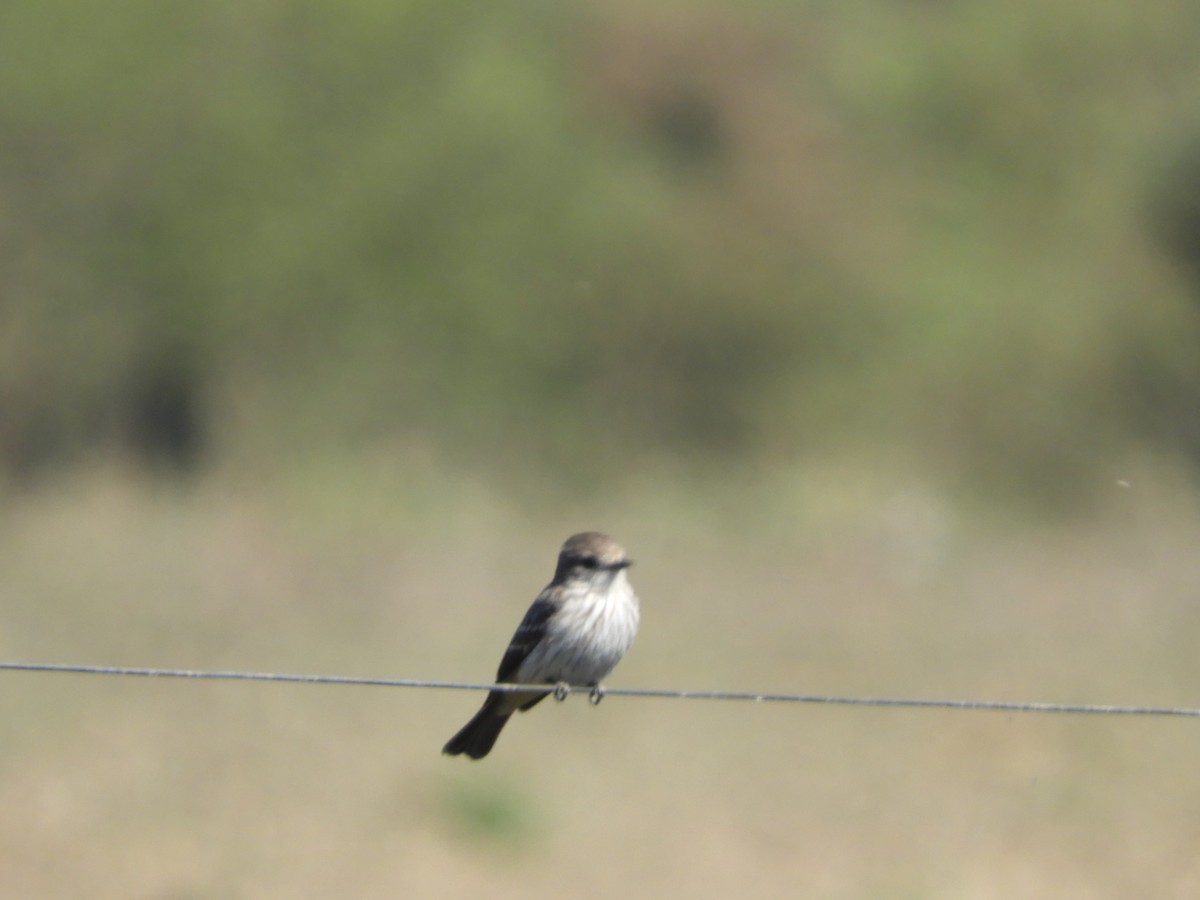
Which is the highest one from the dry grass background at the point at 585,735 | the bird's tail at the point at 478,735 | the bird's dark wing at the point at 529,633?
the bird's dark wing at the point at 529,633

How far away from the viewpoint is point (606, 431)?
2845 cm

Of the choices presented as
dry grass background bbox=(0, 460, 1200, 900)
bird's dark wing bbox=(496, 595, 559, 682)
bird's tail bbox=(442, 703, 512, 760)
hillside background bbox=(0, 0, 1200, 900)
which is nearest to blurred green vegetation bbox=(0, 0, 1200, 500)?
hillside background bbox=(0, 0, 1200, 900)

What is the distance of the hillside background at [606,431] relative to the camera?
49.4 feet

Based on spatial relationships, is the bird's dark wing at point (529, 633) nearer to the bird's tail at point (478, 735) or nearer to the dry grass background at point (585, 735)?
the bird's tail at point (478, 735)

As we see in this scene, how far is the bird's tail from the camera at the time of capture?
347 inches

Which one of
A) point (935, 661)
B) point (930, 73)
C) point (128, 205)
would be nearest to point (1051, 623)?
point (935, 661)

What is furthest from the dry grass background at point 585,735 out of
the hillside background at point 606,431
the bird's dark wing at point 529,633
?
the bird's dark wing at point 529,633

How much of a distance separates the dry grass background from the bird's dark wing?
17.8 feet

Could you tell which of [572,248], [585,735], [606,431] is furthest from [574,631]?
[572,248]

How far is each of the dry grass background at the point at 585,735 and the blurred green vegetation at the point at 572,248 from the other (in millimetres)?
5446

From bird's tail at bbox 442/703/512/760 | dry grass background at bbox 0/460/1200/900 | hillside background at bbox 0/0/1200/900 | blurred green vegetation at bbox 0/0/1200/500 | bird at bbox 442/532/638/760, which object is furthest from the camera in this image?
blurred green vegetation at bbox 0/0/1200/500

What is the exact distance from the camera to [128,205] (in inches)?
1094

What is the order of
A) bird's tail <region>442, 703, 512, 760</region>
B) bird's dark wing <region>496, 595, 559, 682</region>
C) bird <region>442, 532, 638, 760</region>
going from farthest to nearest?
bird's tail <region>442, 703, 512, 760</region> → bird's dark wing <region>496, 595, 559, 682</region> → bird <region>442, 532, 638, 760</region>

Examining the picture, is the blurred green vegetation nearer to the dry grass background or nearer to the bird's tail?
the dry grass background
